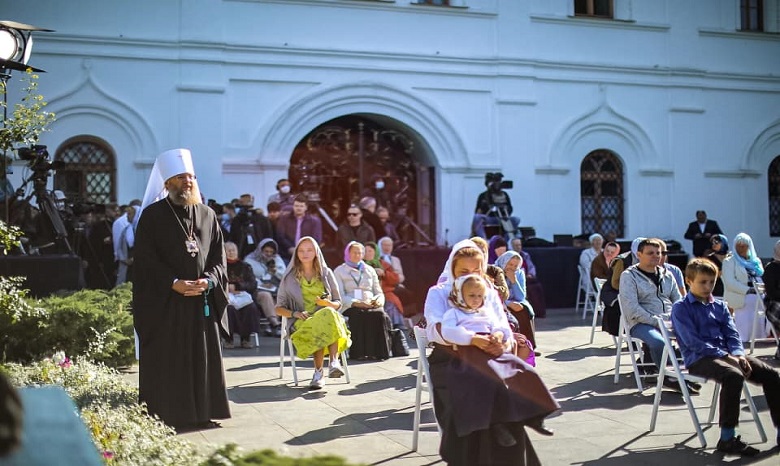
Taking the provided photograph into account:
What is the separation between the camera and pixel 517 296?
9.93 meters

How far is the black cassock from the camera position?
7105 millimetres

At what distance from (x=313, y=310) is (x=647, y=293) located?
3221 millimetres

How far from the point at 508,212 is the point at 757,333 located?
6506 mm

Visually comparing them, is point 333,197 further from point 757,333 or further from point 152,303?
point 152,303

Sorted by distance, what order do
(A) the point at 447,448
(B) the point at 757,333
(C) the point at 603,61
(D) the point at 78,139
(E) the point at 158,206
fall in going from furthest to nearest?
(C) the point at 603,61
(D) the point at 78,139
(B) the point at 757,333
(E) the point at 158,206
(A) the point at 447,448

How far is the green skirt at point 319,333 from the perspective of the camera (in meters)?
9.03

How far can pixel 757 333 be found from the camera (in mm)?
11938

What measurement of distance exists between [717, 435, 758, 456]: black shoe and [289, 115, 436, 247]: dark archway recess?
12.3 metres

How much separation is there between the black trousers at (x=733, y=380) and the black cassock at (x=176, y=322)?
Result: 348cm

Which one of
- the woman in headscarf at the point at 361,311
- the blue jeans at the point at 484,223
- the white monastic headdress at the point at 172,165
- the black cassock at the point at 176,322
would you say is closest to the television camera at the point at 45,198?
the woman in headscarf at the point at 361,311

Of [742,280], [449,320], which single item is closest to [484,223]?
[742,280]

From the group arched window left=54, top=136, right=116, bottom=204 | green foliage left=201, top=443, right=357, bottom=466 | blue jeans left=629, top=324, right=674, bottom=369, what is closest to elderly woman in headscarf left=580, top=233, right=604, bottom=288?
blue jeans left=629, top=324, right=674, bottom=369

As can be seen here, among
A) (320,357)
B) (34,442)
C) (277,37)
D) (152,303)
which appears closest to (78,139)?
(277,37)

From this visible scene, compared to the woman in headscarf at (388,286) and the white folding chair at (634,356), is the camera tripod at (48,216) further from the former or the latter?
the white folding chair at (634,356)
